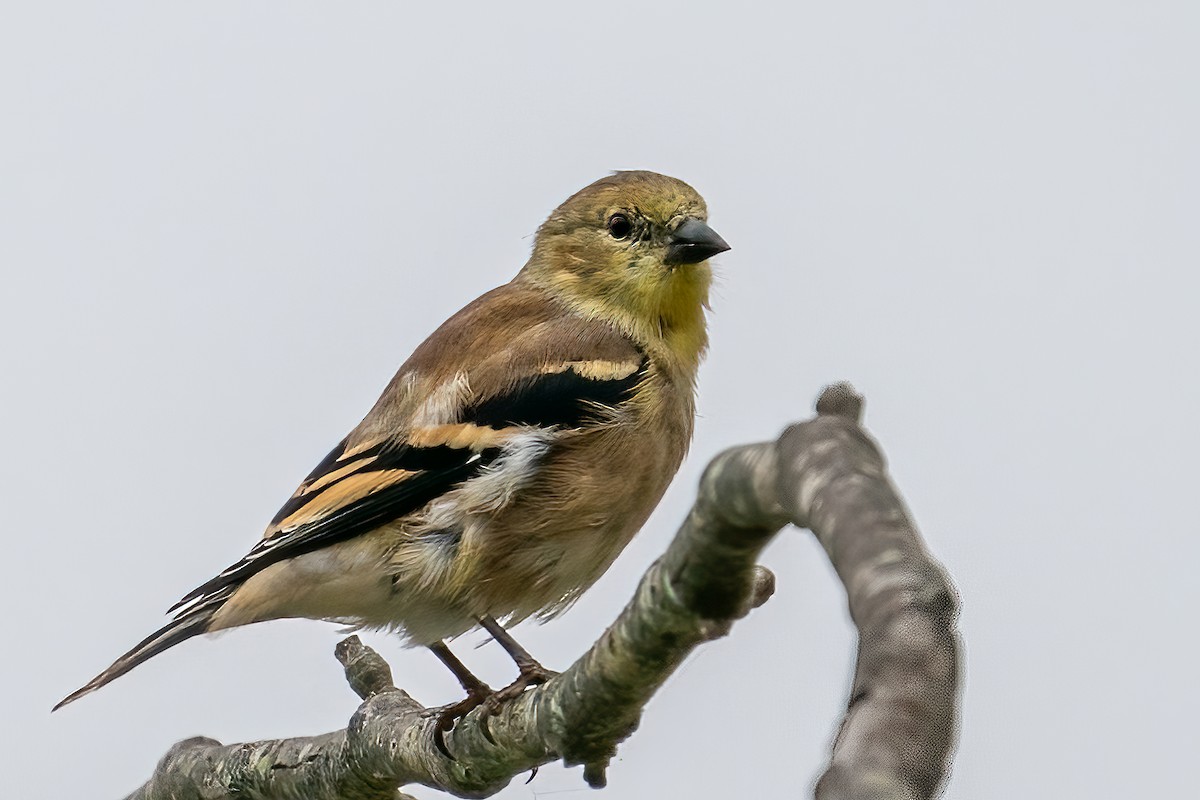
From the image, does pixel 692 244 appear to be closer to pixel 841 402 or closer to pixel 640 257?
pixel 640 257

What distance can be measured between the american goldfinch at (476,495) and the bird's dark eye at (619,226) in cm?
52

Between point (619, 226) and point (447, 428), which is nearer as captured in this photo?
point (447, 428)

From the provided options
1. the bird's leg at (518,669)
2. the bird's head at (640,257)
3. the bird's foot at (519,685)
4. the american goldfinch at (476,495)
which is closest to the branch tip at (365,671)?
the american goldfinch at (476,495)

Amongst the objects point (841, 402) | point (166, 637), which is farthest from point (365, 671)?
point (841, 402)

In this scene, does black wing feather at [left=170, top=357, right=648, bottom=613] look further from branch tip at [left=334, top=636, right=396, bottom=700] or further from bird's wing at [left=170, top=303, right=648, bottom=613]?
branch tip at [left=334, top=636, right=396, bottom=700]

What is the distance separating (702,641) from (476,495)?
2012 millimetres

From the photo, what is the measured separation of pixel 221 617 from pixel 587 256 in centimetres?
218

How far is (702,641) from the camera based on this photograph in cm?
338

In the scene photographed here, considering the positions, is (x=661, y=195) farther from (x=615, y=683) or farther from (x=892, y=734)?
(x=892, y=734)

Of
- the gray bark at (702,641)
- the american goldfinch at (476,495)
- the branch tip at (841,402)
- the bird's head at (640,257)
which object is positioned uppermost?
the bird's head at (640,257)

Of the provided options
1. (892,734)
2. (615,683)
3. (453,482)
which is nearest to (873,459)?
(892,734)

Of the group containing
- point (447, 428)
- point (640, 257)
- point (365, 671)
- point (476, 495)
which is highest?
point (640, 257)

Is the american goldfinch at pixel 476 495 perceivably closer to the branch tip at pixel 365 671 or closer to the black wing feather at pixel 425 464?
the black wing feather at pixel 425 464

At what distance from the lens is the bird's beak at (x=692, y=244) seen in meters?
6.02
